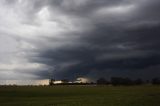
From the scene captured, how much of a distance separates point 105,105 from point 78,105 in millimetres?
4014

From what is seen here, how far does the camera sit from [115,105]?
1850 inches

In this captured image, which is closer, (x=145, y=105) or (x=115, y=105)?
(x=145, y=105)

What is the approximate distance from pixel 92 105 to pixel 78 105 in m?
2.16

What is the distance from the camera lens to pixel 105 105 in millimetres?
47500

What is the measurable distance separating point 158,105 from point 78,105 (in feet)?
38.1

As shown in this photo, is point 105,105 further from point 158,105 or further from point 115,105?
point 158,105

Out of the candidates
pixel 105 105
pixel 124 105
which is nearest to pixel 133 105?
pixel 124 105

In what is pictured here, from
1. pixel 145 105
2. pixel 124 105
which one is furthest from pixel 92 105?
pixel 145 105

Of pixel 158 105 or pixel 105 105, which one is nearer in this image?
pixel 158 105

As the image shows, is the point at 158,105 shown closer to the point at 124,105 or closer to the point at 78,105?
the point at 124,105

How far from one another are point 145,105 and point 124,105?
3123 mm

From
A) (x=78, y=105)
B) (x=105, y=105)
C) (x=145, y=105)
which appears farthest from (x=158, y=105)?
(x=78, y=105)

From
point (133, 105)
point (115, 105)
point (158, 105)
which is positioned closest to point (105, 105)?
point (115, 105)

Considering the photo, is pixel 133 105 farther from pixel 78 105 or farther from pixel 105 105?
pixel 78 105
